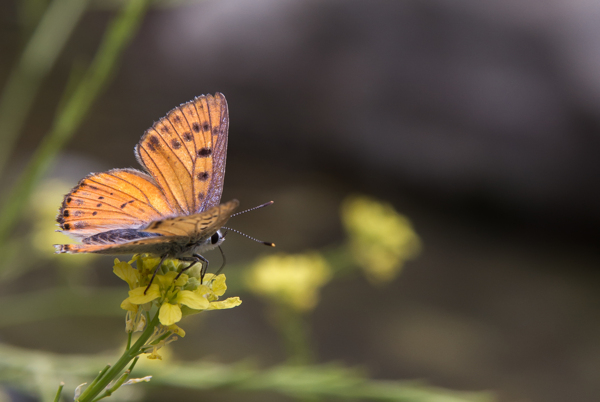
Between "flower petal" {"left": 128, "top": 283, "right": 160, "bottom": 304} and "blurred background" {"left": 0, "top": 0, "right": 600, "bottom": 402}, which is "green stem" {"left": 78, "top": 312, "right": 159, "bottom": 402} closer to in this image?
"flower petal" {"left": 128, "top": 283, "right": 160, "bottom": 304}

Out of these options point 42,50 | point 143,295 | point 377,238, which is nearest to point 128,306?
point 143,295

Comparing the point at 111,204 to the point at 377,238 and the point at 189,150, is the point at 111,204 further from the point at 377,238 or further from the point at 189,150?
the point at 377,238

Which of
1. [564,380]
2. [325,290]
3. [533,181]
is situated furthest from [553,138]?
[325,290]

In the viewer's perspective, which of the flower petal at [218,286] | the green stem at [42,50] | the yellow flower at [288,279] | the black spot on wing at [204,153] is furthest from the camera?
the yellow flower at [288,279]

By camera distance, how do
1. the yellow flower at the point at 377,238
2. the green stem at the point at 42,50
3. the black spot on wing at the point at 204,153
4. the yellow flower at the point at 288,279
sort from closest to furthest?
1. the black spot on wing at the point at 204,153
2. the green stem at the point at 42,50
3. the yellow flower at the point at 288,279
4. the yellow flower at the point at 377,238

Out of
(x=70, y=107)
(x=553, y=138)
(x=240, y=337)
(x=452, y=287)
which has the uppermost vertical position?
(x=553, y=138)

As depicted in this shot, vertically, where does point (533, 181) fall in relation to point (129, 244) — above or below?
above

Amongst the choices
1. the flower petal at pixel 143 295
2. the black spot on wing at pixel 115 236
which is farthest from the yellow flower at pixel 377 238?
the flower petal at pixel 143 295

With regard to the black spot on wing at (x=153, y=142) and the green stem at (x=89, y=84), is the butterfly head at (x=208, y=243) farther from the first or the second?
the green stem at (x=89, y=84)

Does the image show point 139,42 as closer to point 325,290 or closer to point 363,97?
point 363,97
